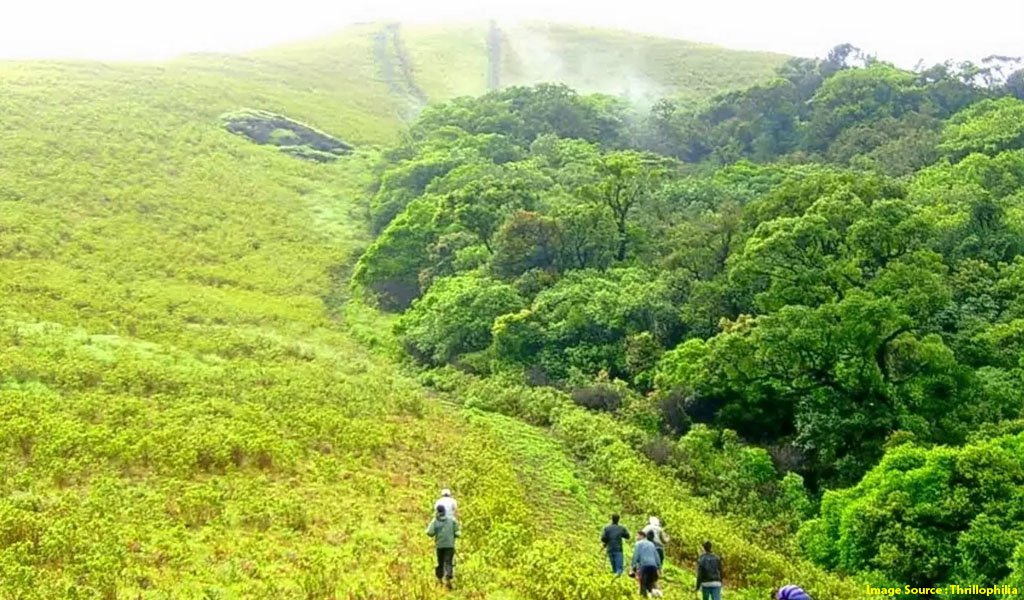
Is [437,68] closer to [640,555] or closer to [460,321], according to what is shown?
[460,321]

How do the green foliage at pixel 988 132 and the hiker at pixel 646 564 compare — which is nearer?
the hiker at pixel 646 564

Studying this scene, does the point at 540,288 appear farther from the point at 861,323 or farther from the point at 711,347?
the point at 861,323

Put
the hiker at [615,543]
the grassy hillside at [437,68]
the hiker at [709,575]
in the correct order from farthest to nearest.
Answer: the grassy hillside at [437,68], the hiker at [615,543], the hiker at [709,575]

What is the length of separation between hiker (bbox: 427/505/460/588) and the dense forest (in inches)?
371

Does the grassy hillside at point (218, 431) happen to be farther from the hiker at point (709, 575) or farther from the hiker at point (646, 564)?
the hiker at point (709, 575)

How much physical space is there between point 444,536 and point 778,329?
51.0 ft

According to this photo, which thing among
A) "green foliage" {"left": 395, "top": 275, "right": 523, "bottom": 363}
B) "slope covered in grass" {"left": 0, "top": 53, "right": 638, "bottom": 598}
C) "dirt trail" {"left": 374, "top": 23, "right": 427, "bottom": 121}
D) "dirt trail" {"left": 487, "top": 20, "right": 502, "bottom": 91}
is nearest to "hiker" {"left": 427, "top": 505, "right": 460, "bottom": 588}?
"slope covered in grass" {"left": 0, "top": 53, "right": 638, "bottom": 598}

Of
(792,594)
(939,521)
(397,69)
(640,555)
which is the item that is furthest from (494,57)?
(792,594)

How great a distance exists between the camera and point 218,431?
67.9ft

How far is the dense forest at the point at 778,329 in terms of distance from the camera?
18.3 m

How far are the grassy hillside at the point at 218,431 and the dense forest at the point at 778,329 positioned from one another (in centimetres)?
281

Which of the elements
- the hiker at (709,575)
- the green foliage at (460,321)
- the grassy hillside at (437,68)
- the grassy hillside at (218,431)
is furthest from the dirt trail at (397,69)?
the hiker at (709,575)

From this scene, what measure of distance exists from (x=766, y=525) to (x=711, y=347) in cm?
735

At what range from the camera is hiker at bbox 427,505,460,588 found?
13328 millimetres
